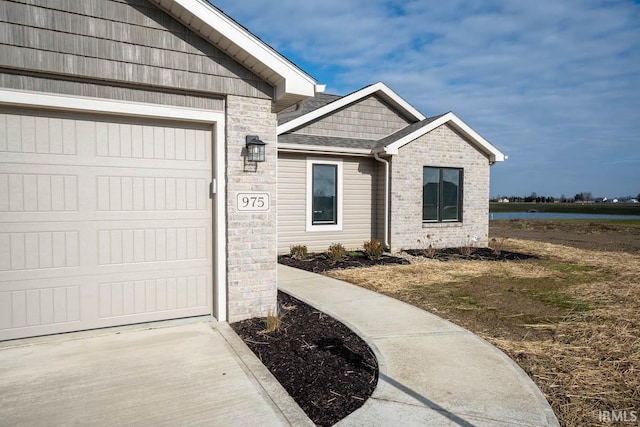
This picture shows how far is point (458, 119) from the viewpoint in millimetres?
12531

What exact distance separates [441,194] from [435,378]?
31.9 feet

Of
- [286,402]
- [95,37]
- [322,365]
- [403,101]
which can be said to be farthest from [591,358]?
[403,101]

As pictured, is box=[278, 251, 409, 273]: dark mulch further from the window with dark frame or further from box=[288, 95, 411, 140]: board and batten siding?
box=[288, 95, 411, 140]: board and batten siding

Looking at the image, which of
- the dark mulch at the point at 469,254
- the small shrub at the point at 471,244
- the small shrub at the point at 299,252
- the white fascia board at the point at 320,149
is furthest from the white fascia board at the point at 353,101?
the dark mulch at the point at 469,254

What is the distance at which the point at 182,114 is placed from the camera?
4.93 meters

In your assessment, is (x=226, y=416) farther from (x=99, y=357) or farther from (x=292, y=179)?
(x=292, y=179)

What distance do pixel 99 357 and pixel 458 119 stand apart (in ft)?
38.0

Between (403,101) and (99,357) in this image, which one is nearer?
(99,357)

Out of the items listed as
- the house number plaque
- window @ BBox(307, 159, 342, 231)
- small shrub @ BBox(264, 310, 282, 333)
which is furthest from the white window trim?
small shrub @ BBox(264, 310, 282, 333)

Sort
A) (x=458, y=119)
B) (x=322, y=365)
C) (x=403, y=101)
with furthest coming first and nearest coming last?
(x=403, y=101)
(x=458, y=119)
(x=322, y=365)

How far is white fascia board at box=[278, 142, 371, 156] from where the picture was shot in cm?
1074

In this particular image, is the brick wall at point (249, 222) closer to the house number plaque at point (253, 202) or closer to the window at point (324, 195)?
the house number plaque at point (253, 202)

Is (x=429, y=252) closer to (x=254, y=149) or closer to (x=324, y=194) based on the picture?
(x=324, y=194)

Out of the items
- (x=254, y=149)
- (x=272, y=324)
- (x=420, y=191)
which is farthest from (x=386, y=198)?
(x=272, y=324)
